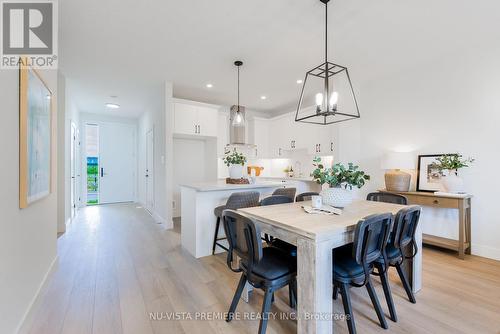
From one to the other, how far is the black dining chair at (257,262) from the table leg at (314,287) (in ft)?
0.54

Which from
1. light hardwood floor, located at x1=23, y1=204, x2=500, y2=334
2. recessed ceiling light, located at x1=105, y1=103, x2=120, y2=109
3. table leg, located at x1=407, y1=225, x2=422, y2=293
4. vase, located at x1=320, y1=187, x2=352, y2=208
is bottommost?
light hardwood floor, located at x1=23, y1=204, x2=500, y2=334

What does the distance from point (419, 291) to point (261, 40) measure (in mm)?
3158

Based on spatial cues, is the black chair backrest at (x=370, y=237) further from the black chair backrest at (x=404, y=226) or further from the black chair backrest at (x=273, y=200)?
the black chair backrest at (x=273, y=200)

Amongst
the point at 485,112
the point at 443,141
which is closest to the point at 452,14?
the point at 485,112

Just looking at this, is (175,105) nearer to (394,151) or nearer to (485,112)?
(394,151)

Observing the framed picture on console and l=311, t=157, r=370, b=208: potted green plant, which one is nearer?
l=311, t=157, r=370, b=208: potted green plant

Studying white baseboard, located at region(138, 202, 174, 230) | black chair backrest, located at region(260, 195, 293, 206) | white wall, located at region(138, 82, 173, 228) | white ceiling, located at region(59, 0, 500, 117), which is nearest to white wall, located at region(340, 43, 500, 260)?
white ceiling, located at region(59, 0, 500, 117)

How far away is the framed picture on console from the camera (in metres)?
3.33

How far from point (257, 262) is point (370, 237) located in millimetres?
750

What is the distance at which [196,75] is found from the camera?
390cm

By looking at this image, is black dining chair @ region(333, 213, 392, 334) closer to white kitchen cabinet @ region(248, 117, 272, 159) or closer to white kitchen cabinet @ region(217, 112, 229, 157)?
white kitchen cabinet @ region(217, 112, 229, 157)

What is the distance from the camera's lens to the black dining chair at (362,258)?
1.47 metres

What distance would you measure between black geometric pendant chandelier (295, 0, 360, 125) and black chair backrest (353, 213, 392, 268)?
106 cm

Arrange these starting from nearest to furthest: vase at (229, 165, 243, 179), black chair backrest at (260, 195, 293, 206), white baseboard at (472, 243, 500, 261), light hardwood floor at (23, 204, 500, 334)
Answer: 1. light hardwood floor at (23, 204, 500, 334)
2. black chair backrest at (260, 195, 293, 206)
3. white baseboard at (472, 243, 500, 261)
4. vase at (229, 165, 243, 179)
